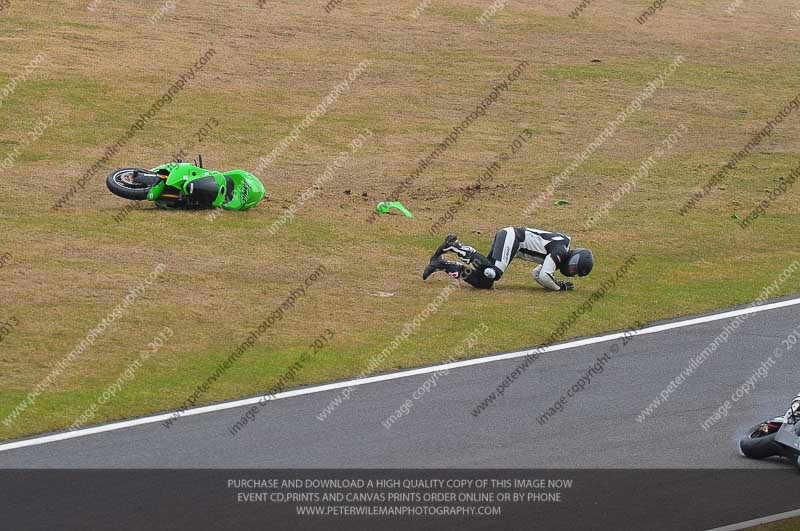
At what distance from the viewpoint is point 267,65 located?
40969 millimetres

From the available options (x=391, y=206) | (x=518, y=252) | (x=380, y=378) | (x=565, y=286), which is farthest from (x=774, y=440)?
(x=391, y=206)

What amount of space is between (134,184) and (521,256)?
8964mm

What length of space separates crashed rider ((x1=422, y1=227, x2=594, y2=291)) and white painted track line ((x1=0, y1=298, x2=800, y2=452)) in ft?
5.60

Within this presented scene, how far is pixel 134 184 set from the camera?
24.9m

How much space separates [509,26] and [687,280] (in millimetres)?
27797

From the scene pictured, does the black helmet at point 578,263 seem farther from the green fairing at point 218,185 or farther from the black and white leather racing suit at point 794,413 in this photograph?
the green fairing at point 218,185

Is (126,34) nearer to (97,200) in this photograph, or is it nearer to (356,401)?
(97,200)

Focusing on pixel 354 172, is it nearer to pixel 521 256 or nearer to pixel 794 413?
pixel 521 256

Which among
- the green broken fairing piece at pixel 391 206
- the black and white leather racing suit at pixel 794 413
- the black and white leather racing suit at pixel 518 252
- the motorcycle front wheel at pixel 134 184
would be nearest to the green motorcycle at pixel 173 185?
the motorcycle front wheel at pixel 134 184

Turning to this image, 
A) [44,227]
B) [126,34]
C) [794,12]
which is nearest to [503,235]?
[44,227]

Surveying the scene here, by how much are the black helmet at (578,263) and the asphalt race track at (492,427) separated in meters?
2.48

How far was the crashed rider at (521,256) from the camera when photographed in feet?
64.2

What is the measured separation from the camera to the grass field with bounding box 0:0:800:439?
17.5m
